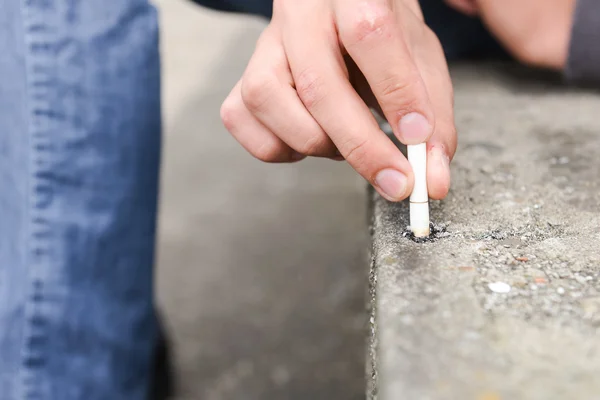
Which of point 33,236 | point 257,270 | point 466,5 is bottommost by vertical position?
point 257,270

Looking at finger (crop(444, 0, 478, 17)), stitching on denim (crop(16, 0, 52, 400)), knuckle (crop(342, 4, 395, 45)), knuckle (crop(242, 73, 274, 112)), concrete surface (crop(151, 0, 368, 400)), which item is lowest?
concrete surface (crop(151, 0, 368, 400))

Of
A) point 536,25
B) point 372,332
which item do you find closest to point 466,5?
point 536,25

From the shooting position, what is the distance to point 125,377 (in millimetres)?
656

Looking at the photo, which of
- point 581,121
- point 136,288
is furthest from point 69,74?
point 581,121

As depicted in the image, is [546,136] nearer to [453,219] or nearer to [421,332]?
[453,219]

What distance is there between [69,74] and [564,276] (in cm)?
49

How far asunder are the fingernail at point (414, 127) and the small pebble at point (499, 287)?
11cm

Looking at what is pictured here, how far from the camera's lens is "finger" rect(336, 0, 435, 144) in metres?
0.38

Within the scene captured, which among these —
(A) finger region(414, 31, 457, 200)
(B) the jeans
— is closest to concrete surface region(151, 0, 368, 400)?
(B) the jeans

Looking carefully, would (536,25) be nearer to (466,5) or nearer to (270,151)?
(466,5)

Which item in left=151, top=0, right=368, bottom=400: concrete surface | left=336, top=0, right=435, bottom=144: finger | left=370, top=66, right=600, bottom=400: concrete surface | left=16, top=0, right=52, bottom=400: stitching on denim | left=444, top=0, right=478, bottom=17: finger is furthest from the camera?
left=151, top=0, right=368, bottom=400: concrete surface

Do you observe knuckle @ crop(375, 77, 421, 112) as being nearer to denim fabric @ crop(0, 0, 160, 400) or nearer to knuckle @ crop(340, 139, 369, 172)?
knuckle @ crop(340, 139, 369, 172)

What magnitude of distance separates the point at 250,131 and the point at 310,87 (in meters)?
0.08

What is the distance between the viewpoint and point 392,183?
41 cm
